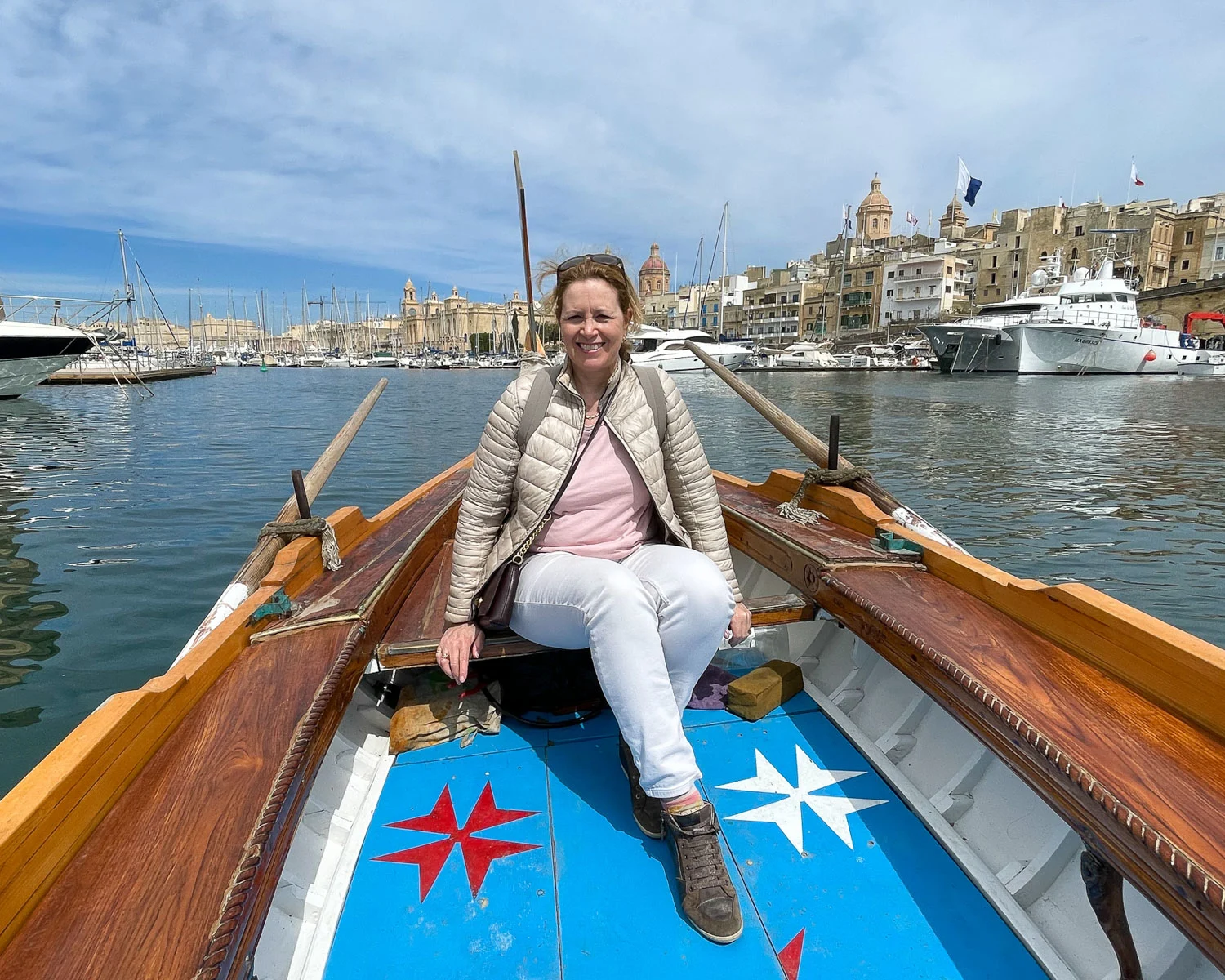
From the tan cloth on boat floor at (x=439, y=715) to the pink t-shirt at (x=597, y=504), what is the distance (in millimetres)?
903

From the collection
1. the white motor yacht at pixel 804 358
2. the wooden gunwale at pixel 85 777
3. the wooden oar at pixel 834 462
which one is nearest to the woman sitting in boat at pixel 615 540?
the wooden gunwale at pixel 85 777

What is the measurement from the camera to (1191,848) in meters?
1.32

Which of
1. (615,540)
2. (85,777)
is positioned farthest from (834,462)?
(85,777)

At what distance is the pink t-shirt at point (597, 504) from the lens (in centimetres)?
225

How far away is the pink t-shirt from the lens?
225 centimetres

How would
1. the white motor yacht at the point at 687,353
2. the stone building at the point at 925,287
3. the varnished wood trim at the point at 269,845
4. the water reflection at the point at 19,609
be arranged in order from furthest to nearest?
the stone building at the point at 925,287 < the white motor yacht at the point at 687,353 < the water reflection at the point at 19,609 < the varnished wood trim at the point at 269,845

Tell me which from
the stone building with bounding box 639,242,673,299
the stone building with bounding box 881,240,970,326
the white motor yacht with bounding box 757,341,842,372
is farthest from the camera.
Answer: the stone building with bounding box 639,242,673,299

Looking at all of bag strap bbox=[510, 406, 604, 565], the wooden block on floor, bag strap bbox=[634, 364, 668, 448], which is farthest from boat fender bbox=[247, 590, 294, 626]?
the wooden block on floor

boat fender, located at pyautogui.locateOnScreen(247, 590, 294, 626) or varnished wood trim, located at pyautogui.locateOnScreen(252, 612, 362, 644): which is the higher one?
boat fender, located at pyautogui.locateOnScreen(247, 590, 294, 626)

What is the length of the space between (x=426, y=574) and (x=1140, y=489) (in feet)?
40.5

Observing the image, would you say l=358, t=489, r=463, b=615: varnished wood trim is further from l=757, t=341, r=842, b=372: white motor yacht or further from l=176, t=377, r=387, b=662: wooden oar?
l=757, t=341, r=842, b=372: white motor yacht

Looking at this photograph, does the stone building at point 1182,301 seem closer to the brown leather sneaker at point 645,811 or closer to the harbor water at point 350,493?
the harbor water at point 350,493

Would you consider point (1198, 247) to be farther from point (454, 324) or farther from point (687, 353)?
point (454, 324)

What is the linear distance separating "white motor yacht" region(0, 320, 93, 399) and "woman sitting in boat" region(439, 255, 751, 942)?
28802 millimetres
